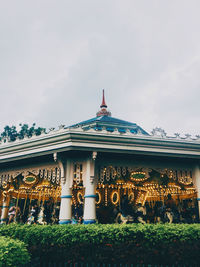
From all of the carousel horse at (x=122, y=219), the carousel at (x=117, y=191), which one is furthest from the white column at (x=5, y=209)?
the carousel horse at (x=122, y=219)

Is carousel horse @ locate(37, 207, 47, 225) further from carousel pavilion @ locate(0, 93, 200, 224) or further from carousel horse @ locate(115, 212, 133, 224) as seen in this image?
carousel horse @ locate(115, 212, 133, 224)

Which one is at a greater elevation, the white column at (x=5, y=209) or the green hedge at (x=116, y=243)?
the white column at (x=5, y=209)

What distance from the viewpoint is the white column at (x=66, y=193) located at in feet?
35.4

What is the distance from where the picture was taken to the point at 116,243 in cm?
730

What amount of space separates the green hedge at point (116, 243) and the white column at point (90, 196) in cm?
257

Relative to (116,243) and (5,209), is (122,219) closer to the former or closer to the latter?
(5,209)

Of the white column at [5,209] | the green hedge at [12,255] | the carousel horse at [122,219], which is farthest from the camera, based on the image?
the white column at [5,209]

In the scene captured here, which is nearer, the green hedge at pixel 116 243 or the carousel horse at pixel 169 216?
the green hedge at pixel 116 243

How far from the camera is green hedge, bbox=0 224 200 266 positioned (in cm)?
669

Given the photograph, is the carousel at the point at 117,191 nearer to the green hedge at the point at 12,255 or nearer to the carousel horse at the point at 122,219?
the carousel horse at the point at 122,219

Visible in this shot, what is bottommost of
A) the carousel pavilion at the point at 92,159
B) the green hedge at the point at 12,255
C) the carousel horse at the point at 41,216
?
the green hedge at the point at 12,255

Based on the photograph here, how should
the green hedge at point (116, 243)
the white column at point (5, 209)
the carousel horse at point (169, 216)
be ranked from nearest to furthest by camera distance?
the green hedge at point (116, 243), the white column at point (5, 209), the carousel horse at point (169, 216)

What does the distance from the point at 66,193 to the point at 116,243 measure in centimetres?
443

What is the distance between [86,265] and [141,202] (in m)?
11.2
